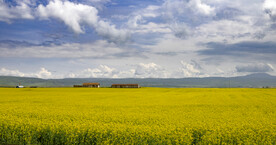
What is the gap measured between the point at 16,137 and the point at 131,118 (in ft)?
32.8

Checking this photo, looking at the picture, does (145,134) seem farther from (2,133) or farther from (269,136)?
(2,133)

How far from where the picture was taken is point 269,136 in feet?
49.7

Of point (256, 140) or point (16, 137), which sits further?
point (16, 137)

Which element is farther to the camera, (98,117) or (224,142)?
(98,117)

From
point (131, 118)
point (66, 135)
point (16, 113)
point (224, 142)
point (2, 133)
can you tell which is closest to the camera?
point (224, 142)

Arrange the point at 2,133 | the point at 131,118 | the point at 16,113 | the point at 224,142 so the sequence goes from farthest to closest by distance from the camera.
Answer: the point at 16,113 < the point at 131,118 < the point at 2,133 < the point at 224,142

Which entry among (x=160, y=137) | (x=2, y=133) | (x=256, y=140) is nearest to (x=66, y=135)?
(x=2, y=133)

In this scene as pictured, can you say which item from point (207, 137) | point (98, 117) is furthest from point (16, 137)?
point (207, 137)

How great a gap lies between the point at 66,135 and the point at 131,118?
25.0ft

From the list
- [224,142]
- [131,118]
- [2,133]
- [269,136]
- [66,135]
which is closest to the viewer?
[224,142]

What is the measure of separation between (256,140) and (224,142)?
212 centimetres

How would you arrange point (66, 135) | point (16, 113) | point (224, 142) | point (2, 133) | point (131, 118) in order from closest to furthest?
point (224, 142) → point (66, 135) → point (2, 133) → point (131, 118) → point (16, 113)

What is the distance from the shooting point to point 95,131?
16484 mm

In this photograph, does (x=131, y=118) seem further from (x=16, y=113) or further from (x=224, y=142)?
(x=16, y=113)
